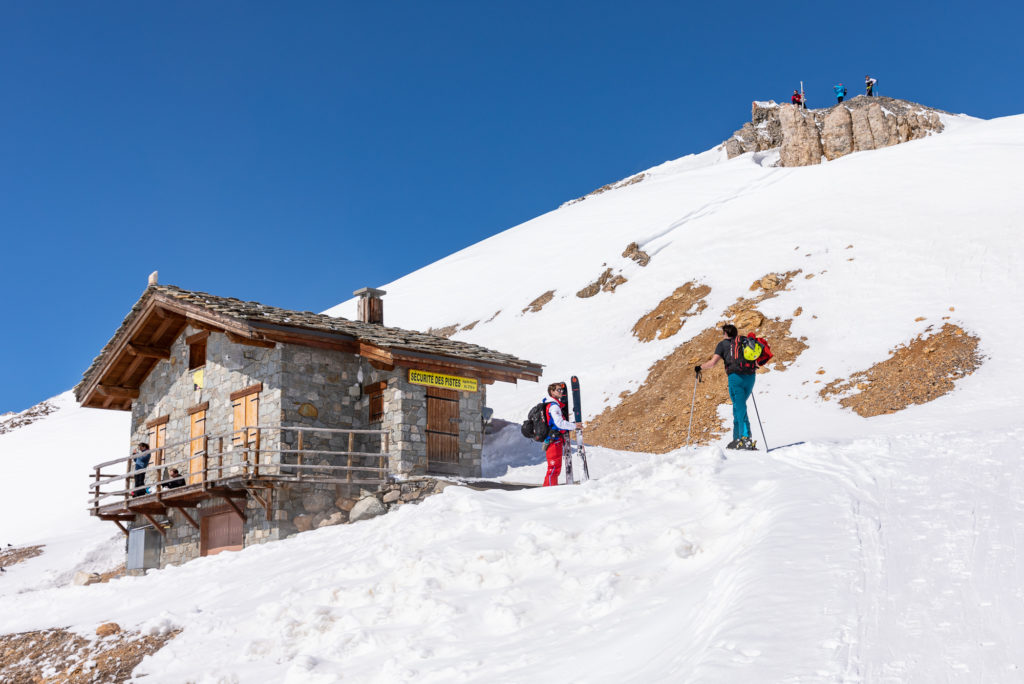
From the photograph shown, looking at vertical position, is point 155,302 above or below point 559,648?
above

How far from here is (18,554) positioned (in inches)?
1170

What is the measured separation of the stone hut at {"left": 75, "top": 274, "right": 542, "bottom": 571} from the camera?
61.7 ft

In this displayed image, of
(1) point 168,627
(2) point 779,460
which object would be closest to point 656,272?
(2) point 779,460

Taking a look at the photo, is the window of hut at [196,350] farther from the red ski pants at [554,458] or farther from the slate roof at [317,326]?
the red ski pants at [554,458]

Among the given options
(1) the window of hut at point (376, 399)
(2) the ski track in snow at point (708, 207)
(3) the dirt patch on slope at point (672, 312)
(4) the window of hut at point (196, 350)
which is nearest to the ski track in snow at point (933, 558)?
(1) the window of hut at point (376, 399)

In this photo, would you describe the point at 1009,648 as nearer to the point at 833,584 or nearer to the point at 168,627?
the point at 833,584

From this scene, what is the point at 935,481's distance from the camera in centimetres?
1012

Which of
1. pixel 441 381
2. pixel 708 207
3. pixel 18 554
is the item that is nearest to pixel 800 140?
pixel 708 207

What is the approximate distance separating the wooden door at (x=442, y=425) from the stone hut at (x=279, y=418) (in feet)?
0.11

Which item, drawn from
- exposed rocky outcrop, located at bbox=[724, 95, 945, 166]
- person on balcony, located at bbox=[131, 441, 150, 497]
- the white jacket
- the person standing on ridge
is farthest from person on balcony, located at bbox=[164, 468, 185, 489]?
exposed rocky outcrop, located at bbox=[724, 95, 945, 166]

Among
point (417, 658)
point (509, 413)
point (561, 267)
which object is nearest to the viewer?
point (417, 658)

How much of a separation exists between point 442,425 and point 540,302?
33872 mm

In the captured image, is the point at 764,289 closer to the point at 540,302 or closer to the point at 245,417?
the point at 540,302

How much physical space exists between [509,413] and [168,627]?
1017 inches
